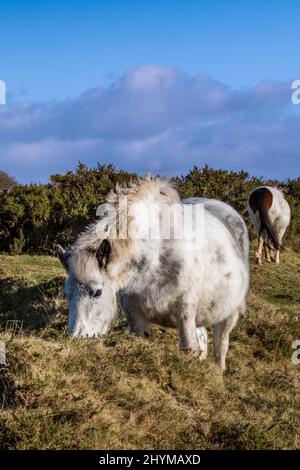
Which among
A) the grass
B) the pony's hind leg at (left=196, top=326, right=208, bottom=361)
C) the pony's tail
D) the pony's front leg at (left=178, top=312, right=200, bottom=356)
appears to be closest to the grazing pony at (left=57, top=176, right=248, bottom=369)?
the pony's front leg at (left=178, top=312, right=200, bottom=356)

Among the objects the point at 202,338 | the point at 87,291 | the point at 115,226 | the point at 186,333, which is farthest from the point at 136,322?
the point at 202,338

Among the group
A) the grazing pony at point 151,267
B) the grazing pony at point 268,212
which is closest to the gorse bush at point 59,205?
the grazing pony at point 268,212

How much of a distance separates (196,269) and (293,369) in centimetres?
356

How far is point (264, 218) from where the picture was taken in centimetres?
1625

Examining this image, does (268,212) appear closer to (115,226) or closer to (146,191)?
(146,191)

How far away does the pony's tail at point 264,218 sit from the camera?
513 inches

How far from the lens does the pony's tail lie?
13.0 meters

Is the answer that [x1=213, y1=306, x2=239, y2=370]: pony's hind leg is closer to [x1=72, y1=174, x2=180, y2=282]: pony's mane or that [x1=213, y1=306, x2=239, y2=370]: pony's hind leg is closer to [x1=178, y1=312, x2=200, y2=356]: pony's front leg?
[x1=178, y1=312, x2=200, y2=356]: pony's front leg

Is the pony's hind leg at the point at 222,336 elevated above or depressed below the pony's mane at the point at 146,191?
below

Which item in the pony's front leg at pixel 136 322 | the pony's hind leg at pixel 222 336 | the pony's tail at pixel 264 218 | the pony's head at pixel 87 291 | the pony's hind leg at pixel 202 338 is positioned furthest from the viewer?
the pony's tail at pixel 264 218

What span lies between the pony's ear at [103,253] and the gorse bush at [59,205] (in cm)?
1089

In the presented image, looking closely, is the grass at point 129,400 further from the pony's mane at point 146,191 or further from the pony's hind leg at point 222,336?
the pony's mane at point 146,191

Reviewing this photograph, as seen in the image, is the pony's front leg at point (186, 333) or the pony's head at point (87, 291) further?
the pony's front leg at point (186, 333)
